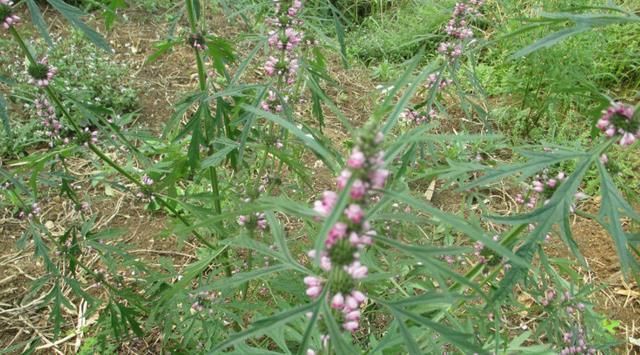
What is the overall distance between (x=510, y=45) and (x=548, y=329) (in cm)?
344

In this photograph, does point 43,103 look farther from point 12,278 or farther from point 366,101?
point 366,101

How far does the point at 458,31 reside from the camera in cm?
246

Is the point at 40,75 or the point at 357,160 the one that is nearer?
the point at 357,160

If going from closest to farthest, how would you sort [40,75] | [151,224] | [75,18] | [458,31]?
[75,18] < [40,75] < [458,31] < [151,224]

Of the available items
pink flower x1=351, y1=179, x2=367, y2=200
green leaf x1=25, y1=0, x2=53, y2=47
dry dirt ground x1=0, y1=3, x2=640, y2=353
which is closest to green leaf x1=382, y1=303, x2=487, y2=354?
pink flower x1=351, y1=179, x2=367, y2=200

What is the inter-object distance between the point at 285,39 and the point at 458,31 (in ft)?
3.06

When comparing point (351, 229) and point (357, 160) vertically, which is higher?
point (357, 160)

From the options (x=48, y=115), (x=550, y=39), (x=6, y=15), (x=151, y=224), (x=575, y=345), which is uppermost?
(x=550, y=39)

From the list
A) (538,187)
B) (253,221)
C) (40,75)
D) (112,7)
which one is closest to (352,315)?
(538,187)

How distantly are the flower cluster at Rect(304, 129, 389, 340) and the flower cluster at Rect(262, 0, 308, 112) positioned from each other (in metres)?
1.08

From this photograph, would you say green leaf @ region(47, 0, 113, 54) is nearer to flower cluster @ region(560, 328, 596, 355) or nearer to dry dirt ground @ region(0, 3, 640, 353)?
dry dirt ground @ region(0, 3, 640, 353)

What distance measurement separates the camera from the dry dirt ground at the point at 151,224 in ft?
10.7

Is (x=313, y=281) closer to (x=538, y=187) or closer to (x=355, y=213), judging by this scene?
(x=355, y=213)


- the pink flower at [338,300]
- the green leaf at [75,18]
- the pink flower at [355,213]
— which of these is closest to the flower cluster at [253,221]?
the green leaf at [75,18]
